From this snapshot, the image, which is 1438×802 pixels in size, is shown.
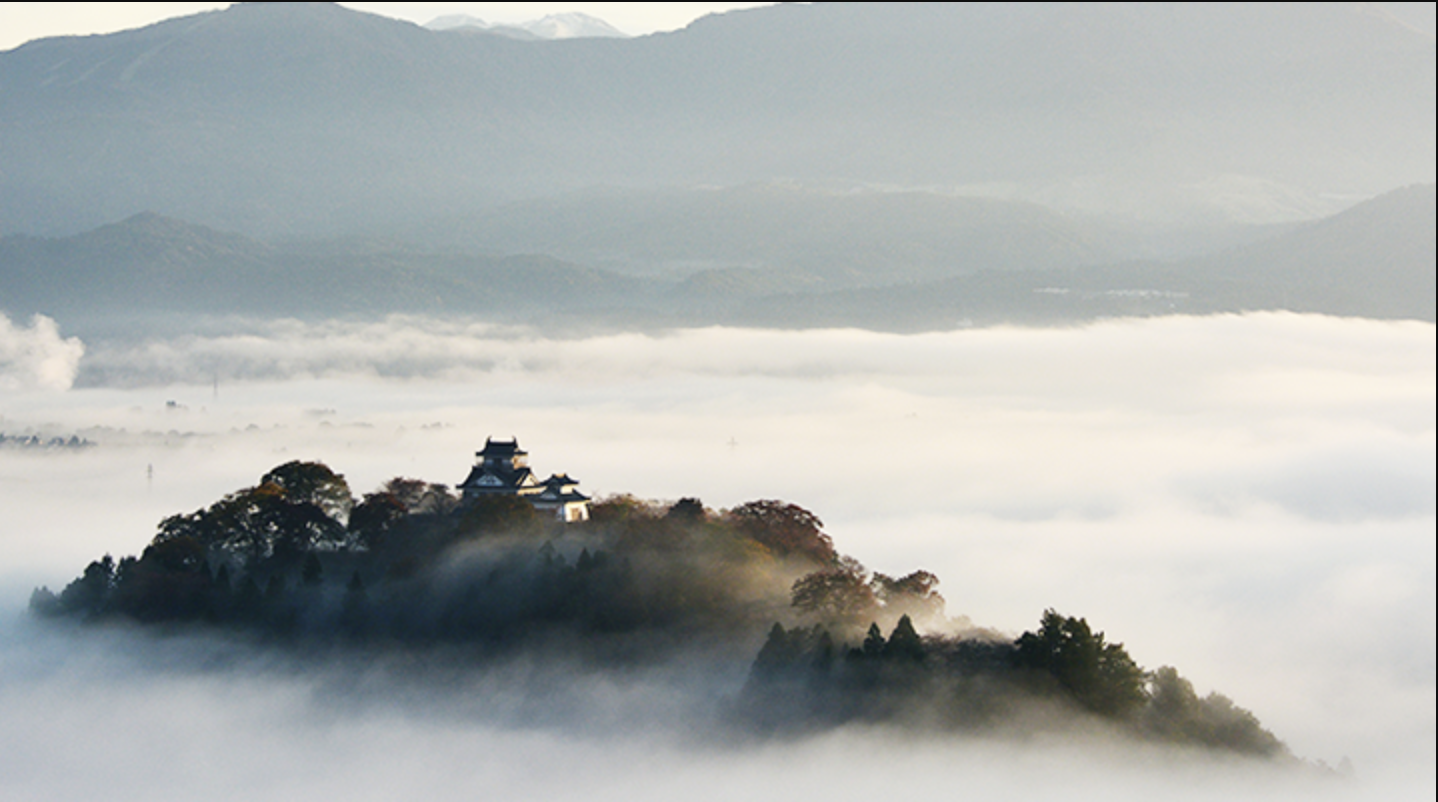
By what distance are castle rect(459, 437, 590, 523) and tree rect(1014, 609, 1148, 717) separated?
37732 millimetres

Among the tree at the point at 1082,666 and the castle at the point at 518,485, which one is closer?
the tree at the point at 1082,666

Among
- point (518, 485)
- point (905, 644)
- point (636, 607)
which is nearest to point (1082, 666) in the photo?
point (905, 644)

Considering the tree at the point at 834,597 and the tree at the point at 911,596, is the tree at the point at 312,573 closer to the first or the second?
the tree at the point at 834,597

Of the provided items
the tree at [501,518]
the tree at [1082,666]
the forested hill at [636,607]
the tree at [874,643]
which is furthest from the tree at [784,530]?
the tree at [1082,666]

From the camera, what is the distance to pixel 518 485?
413 feet

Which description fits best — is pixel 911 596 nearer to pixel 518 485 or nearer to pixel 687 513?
pixel 687 513

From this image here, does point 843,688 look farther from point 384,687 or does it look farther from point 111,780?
point 111,780

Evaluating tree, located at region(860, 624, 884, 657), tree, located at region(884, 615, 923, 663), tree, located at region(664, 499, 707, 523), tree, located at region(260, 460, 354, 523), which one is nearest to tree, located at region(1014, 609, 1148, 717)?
tree, located at region(884, 615, 923, 663)

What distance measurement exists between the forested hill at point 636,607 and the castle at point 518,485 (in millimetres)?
3755

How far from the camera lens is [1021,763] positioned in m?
99.7

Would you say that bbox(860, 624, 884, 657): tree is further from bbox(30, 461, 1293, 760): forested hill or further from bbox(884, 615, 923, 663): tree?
bbox(884, 615, 923, 663): tree

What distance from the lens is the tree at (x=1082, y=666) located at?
97500mm

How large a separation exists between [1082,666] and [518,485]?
45719mm

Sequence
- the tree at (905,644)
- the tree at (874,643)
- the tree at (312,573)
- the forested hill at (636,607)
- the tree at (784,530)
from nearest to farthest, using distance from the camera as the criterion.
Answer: the tree at (905,644) < the tree at (874,643) < the forested hill at (636,607) < the tree at (312,573) < the tree at (784,530)
